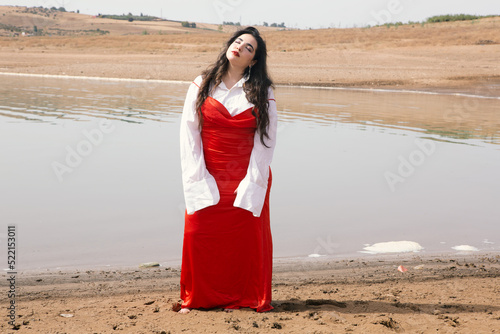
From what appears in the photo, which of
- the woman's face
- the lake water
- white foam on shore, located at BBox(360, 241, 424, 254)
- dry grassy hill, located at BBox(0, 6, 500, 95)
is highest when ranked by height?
dry grassy hill, located at BBox(0, 6, 500, 95)

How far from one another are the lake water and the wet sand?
0.46m

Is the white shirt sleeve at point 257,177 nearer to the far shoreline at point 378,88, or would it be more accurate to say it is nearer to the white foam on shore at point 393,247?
the white foam on shore at point 393,247

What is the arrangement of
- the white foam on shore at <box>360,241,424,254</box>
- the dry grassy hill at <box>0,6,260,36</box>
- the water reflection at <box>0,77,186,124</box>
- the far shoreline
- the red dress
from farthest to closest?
the dry grassy hill at <box>0,6,260,36</box> → the far shoreline → the water reflection at <box>0,77,186,124</box> → the white foam on shore at <box>360,241,424,254</box> → the red dress

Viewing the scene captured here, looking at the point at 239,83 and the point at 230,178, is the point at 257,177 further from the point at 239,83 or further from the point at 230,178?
the point at 239,83

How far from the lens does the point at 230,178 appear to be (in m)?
3.85

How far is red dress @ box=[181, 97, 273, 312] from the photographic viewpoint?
149 inches

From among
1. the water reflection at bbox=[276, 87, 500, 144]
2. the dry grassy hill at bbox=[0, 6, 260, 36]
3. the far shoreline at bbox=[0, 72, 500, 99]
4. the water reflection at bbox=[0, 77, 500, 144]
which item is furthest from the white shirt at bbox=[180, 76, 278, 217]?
the dry grassy hill at bbox=[0, 6, 260, 36]

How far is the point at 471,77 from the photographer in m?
24.7

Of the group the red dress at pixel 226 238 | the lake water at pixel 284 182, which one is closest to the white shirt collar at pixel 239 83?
the red dress at pixel 226 238

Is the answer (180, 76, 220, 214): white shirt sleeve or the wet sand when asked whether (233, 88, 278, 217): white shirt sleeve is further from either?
the wet sand

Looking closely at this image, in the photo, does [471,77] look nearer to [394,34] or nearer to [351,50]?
[351,50]

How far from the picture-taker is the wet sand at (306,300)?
368 centimetres

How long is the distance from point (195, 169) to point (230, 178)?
0.76 ft

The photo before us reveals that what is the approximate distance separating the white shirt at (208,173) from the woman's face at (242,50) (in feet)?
0.54
